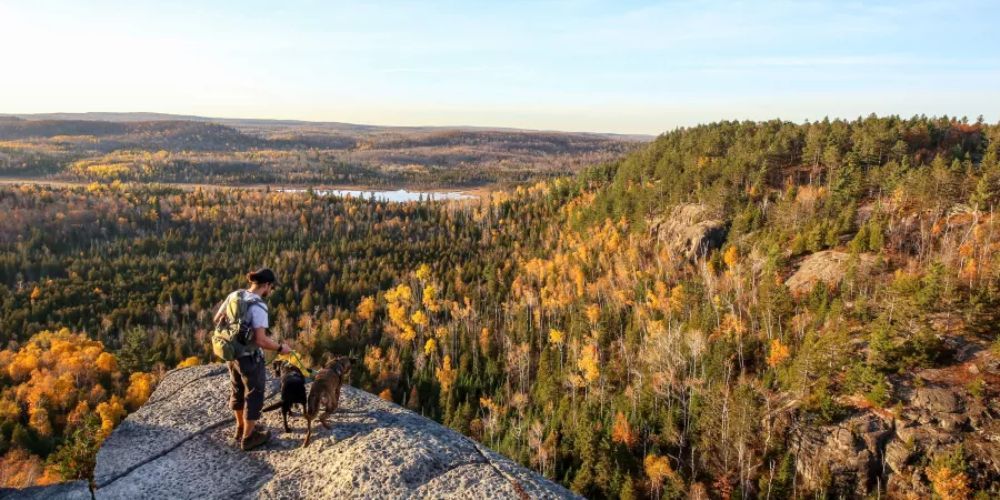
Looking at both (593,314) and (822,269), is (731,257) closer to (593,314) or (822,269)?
(822,269)

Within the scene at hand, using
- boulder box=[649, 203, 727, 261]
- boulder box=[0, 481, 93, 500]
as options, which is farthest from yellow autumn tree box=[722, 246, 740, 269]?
boulder box=[0, 481, 93, 500]

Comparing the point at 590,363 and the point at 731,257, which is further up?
the point at 731,257

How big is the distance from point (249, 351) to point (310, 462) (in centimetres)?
259

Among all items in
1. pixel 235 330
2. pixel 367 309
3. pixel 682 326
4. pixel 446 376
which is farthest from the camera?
pixel 367 309

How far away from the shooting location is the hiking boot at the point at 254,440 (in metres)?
11.1

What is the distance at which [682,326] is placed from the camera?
88.5 metres

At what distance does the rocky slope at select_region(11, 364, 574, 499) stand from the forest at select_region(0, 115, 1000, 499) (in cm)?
211

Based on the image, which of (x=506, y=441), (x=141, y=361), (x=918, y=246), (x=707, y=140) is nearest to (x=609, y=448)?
(x=506, y=441)

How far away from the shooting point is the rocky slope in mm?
9859

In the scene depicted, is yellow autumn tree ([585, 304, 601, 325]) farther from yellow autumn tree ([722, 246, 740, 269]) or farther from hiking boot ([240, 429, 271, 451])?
hiking boot ([240, 429, 271, 451])

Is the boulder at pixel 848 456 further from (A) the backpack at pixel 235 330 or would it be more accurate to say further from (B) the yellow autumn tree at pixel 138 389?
(B) the yellow autumn tree at pixel 138 389

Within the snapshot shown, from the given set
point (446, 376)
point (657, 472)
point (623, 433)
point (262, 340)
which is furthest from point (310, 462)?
point (446, 376)

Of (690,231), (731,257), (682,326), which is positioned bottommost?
(682,326)

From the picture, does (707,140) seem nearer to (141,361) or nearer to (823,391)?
(823,391)
